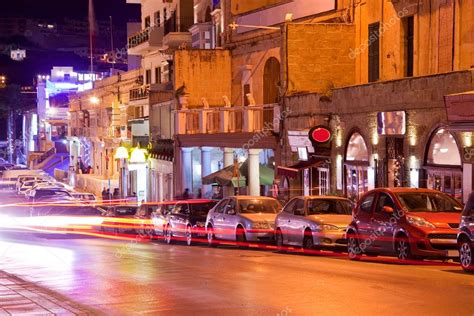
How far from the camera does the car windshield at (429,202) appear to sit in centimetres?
1980

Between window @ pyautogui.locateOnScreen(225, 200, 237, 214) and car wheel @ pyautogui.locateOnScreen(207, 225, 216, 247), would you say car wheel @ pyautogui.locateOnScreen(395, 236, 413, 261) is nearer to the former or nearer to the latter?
window @ pyautogui.locateOnScreen(225, 200, 237, 214)

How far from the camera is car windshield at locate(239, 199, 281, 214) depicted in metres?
27.2

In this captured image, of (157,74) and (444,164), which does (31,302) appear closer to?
(444,164)

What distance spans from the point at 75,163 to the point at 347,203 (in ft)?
221

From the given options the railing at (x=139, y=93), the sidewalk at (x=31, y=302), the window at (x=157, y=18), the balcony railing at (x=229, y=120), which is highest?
the window at (x=157, y=18)

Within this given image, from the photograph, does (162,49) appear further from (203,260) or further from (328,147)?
(203,260)

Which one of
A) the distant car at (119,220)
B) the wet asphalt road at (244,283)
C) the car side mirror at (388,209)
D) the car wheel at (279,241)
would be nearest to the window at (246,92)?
the distant car at (119,220)

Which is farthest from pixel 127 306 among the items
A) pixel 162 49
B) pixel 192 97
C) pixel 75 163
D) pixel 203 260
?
pixel 75 163

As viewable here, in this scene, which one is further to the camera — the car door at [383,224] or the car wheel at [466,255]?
the car door at [383,224]

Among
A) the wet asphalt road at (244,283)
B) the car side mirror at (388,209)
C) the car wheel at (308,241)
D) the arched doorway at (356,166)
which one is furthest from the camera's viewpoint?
the arched doorway at (356,166)

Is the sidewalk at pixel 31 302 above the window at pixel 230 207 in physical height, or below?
below

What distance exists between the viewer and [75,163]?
294 feet

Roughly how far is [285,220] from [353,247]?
3.69 meters

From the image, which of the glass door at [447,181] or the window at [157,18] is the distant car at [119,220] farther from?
the window at [157,18]
